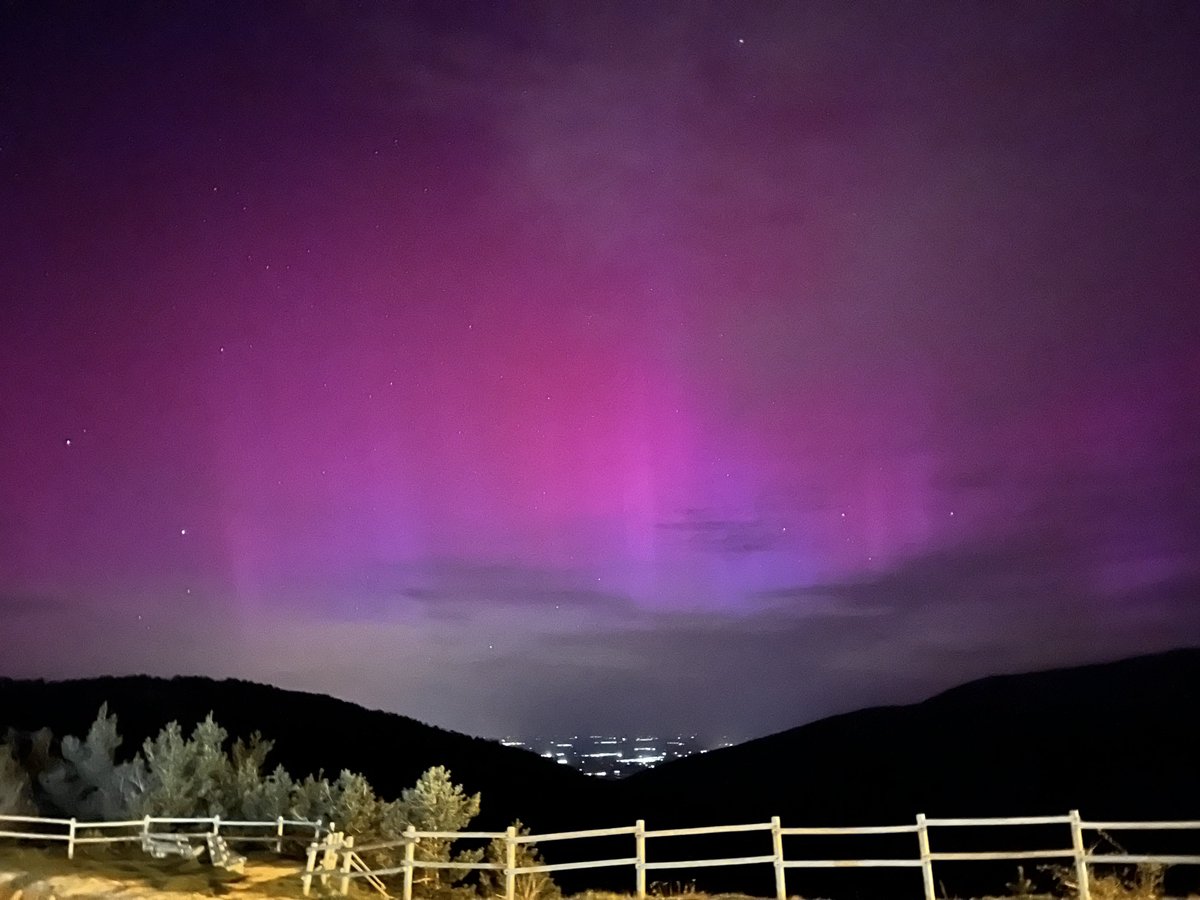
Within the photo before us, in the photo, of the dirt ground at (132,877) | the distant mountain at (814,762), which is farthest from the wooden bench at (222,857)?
the distant mountain at (814,762)

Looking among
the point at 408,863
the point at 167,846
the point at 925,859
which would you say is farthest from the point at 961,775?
the point at 925,859

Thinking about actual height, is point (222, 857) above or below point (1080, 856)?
below

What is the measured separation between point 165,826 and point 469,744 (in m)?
65.8

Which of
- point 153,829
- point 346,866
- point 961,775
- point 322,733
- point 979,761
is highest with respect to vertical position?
point 322,733

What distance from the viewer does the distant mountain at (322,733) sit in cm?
7125

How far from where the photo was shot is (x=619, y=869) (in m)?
50.1

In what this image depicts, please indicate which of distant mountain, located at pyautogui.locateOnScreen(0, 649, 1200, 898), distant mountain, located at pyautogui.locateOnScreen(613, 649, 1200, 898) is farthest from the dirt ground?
distant mountain, located at pyautogui.locateOnScreen(613, 649, 1200, 898)

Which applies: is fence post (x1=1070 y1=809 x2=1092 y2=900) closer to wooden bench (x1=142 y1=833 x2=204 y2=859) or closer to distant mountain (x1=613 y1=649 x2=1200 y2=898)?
wooden bench (x1=142 y1=833 x2=204 y2=859)

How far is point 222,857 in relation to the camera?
21.1 m

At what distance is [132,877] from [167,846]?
Answer: 325 centimetres

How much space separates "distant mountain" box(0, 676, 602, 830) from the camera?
7125cm

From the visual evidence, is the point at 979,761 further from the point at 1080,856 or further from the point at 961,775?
the point at 1080,856

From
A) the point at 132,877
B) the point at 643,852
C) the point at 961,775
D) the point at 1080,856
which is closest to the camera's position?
the point at 1080,856

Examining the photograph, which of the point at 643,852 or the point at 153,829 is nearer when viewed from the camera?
the point at 643,852
